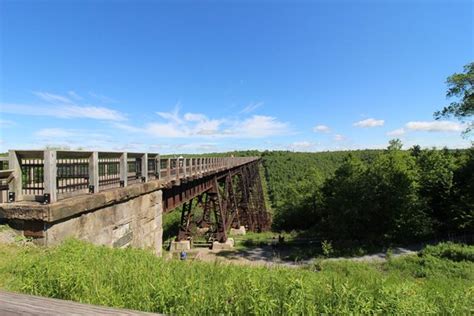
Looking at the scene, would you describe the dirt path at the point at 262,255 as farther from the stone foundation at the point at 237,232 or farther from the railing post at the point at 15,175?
the railing post at the point at 15,175

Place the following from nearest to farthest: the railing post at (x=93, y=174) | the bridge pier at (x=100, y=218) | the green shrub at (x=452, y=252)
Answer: the bridge pier at (x=100, y=218), the railing post at (x=93, y=174), the green shrub at (x=452, y=252)

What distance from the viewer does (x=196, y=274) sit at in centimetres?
365

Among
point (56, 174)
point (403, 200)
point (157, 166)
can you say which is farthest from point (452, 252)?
point (56, 174)

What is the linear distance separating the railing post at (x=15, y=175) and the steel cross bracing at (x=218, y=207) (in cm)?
556

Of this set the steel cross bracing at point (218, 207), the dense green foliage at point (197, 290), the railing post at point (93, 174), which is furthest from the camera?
the steel cross bracing at point (218, 207)

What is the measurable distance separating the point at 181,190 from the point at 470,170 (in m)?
23.2

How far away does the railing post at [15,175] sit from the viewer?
4.57 meters

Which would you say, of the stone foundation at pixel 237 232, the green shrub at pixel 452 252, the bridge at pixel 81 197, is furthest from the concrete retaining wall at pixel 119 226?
the stone foundation at pixel 237 232

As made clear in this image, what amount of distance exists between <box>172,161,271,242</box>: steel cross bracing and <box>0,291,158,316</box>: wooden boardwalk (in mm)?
9204

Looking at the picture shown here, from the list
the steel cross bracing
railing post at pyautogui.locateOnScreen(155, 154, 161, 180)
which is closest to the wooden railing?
railing post at pyautogui.locateOnScreen(155, 154, 161, 180)

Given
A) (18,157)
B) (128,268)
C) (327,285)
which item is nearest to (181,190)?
(18,157)

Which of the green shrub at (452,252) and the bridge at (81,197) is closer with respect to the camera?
the bridge at (81,197)

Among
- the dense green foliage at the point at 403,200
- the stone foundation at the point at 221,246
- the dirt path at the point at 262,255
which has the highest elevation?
the dense green foliage at the point at 403,200

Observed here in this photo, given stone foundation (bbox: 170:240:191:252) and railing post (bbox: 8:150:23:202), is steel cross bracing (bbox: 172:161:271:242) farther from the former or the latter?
railing post (bbox: 8:150:23:202)
